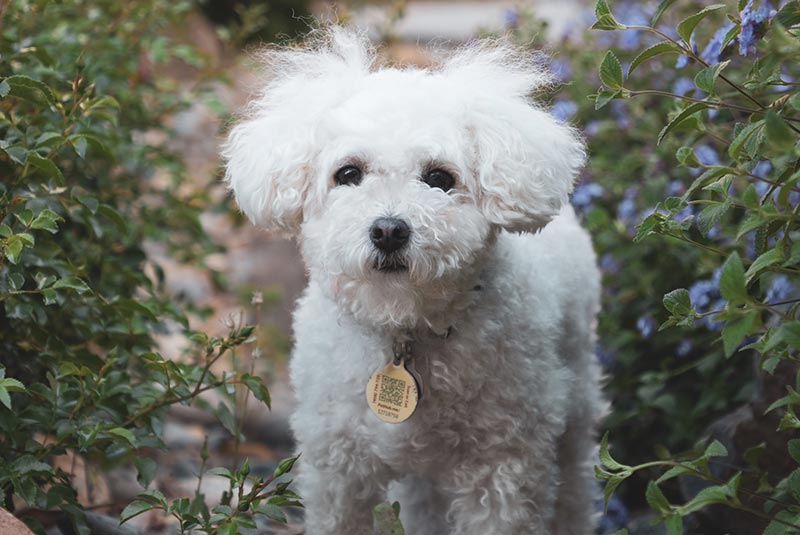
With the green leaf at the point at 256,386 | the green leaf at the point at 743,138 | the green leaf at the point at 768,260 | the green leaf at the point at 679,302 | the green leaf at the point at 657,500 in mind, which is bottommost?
the green leaf at the point at 256,386

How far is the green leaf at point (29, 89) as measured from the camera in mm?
2416

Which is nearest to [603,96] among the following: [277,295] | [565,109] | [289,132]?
[289,132]

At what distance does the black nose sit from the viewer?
7.46 feet

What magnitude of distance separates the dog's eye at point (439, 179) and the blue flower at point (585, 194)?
1609mm

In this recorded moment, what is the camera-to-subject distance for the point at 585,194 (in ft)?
13.2

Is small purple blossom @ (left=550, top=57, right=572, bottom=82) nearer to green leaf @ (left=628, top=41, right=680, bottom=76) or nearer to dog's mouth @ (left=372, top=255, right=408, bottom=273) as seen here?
green leaf @ (left=628, top=41, right=680, bottom=76)

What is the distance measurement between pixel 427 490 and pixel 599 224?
1227 mm

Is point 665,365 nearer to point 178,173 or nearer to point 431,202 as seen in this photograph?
point 431,202

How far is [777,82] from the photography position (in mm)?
2127

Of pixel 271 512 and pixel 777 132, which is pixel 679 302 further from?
pixel 271 512

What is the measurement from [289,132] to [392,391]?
0.68 meters

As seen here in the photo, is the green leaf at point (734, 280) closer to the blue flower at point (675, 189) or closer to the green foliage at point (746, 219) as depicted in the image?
the green foliage at point (746, 219)

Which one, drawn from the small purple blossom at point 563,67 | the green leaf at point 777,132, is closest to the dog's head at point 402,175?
the green leaf at point 777,132

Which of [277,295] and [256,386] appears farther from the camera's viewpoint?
[277,295]
